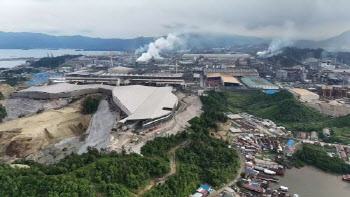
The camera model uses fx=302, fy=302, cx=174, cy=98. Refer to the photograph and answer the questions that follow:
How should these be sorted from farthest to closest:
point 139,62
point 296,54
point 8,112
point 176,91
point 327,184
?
point 296,54 < point 139,62 < point 176,91 < point 8,112 < point 327,184

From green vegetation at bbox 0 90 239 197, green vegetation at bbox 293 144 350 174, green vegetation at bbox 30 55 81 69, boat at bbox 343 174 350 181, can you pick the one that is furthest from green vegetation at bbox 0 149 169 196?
green vegetation at bbox 30 55 81 69

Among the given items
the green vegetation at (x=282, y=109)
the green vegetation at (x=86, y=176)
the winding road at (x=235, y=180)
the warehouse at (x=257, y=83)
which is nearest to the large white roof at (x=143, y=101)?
the green vegetation at (x=86, y=176)

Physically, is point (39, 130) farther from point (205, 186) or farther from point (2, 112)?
point (205, 186)

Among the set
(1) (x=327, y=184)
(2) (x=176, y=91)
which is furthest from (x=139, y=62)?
(1) (x=327, y=184)

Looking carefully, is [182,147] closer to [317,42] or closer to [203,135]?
[203,135]

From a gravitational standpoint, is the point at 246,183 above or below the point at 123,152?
below

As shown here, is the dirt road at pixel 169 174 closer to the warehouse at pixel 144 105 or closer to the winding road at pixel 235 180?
the winding road at pixel 235 180
